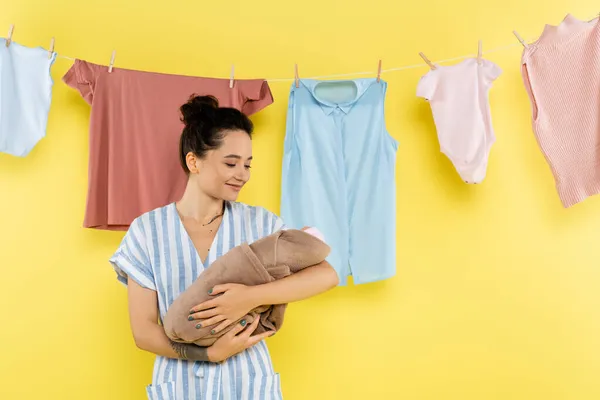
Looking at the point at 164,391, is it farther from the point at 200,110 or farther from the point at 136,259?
the point at 200,110

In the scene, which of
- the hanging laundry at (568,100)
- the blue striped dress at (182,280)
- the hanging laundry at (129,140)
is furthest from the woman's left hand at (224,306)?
the hanging laundry at (568,100)

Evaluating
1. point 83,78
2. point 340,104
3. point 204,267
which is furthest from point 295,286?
point 83,78

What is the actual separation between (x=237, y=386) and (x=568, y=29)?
1.58m

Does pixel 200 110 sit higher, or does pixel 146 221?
pixel 200 110

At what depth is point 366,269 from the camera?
2.19m

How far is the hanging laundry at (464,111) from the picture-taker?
2188 millimetres

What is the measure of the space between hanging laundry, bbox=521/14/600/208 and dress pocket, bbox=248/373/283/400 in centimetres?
123

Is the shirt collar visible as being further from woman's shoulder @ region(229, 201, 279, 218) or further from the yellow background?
woman's shoulder @ region(229, 201, 279, 218)

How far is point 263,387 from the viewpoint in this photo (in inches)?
55.7

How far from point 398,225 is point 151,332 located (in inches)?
49.6

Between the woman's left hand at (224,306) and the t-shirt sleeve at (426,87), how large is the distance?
122 centimetres

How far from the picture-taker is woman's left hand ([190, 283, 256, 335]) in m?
1.28

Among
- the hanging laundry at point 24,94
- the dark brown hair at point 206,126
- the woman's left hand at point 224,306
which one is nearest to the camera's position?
the woman's left hand at point 224,306

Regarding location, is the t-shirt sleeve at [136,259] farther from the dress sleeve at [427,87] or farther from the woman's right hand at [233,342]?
the dress sleeve at [427,87]
